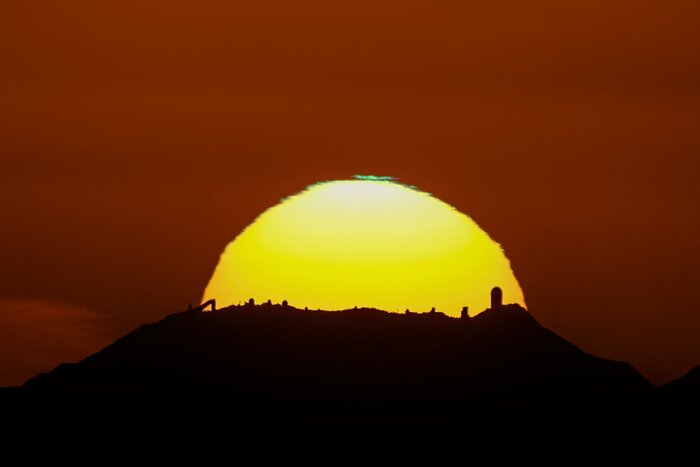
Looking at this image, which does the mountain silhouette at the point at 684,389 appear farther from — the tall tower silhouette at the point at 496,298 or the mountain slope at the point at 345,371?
the tall tower silhouette at the point at 496,298

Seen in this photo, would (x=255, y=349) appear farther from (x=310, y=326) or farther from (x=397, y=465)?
(x=397, y=465)

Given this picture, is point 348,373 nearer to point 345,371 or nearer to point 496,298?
point 345,371

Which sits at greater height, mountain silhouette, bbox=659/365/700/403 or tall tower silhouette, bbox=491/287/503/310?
tall tower silhouette, bbox=491/287/503/310

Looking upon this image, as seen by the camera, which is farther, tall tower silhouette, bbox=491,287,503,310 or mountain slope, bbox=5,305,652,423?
mountain slope, bbox=5,305,652,423

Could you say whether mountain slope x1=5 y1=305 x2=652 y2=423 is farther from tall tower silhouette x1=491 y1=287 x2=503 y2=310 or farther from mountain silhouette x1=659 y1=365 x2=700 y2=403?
tall tower silhouette x1=491 y1=287 x2=503 y2=310

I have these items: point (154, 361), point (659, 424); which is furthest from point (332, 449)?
point (659, 424)

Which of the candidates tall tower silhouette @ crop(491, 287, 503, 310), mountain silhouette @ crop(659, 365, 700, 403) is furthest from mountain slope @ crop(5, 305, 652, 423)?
tall tower silhouette @ crop(491, 287, 503, 310)
